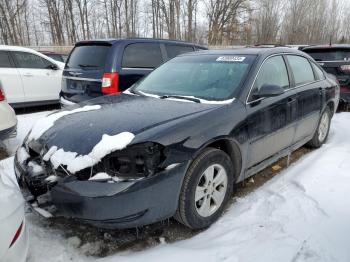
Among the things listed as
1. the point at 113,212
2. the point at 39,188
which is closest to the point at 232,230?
the point at 113,212

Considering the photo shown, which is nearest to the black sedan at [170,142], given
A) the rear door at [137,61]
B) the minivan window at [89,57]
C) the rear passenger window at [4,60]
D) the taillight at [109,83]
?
the taillight at [109,83]

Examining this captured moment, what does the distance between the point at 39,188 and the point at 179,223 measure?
1244 mm

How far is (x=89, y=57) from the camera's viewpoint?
5.74 meters

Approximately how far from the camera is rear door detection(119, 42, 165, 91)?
555 centimetres

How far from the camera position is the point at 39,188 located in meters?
2.51

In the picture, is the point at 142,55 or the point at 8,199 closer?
the point at 8,199

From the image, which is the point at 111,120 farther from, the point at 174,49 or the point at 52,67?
the point at 52,67

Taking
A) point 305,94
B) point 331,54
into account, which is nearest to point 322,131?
point 305,94

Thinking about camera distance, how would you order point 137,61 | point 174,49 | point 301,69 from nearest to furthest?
point 301,69
point 137,61
point 174,49

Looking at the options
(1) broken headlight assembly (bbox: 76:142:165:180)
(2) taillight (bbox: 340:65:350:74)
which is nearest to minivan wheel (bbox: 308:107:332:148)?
(2) taillight (bbox: 340:65:350:74)

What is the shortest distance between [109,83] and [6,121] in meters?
1.64

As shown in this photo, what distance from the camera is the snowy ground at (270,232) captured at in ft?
7.95

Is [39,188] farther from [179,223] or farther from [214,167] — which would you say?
[214,167]

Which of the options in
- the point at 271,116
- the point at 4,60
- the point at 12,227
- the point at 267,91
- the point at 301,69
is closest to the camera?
the point at 12,227
